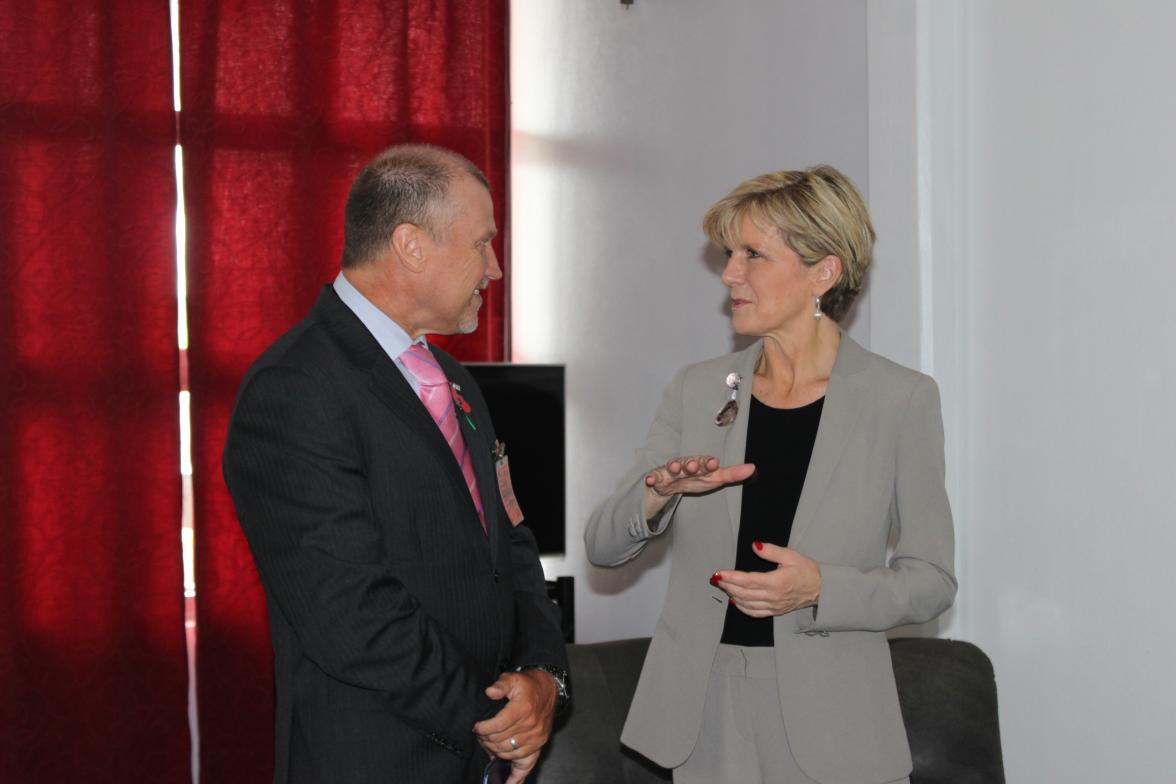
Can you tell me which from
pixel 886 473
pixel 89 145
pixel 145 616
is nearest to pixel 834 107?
pixel 886 473

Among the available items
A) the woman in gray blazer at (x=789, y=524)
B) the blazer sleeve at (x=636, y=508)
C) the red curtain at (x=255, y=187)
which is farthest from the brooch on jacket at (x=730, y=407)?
the red curtain at (x=255, y=187)

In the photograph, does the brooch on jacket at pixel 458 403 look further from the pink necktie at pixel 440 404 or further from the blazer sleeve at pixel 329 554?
the blazer sleeve at pixel 329 554

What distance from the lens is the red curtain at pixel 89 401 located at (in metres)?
4.02

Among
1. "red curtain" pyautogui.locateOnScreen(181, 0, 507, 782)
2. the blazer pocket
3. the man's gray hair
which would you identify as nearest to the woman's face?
the man's gray hair

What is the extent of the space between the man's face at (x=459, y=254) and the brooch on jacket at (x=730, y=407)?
1.72 ft

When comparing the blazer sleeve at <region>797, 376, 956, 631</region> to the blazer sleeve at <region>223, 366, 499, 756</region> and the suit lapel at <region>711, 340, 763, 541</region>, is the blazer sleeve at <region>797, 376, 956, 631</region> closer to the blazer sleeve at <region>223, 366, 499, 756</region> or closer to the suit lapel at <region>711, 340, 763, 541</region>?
the suit lapel at <region>711, 340, 763, 541</region>

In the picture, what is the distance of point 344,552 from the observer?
1.63m

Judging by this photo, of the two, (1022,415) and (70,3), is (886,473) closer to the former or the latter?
(1022,415)

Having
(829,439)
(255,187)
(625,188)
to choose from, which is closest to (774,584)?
(829,439)

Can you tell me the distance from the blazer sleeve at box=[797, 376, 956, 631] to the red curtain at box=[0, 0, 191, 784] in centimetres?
307

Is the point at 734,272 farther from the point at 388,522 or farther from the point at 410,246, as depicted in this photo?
the point at 388,522

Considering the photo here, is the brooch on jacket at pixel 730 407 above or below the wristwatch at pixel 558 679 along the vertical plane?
above

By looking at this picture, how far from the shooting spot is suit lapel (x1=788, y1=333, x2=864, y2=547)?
1.99 metres

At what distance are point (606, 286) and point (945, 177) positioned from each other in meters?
1.90
